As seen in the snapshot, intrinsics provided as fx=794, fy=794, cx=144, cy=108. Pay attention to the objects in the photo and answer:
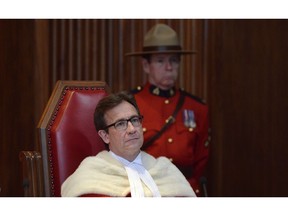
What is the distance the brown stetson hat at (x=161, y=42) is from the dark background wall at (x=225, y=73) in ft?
2.13

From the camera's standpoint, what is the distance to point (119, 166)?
8.87 ft

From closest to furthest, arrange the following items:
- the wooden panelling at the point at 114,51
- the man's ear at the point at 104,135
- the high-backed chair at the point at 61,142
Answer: the man's ear at the point at 104,135
the high-backed chair at the point at 61,142
the wooden panelling at the point at 114,51

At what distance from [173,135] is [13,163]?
3.33ft

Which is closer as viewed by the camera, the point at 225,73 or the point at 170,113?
the point at 170,113

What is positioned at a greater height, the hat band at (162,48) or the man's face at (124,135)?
the hat band at (162,48)

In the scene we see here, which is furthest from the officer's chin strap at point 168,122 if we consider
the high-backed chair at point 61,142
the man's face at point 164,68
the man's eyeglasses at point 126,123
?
the man's eyeglasses at point 126,123

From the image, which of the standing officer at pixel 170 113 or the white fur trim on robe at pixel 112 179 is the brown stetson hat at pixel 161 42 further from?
the white fur trim on robe at pixel 112 179

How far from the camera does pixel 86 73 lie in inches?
188

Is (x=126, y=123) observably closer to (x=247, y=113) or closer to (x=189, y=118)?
(x=189, y=118)

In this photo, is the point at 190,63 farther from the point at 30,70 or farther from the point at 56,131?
the point at 56,131

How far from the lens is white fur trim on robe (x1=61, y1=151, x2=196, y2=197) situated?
2629mm

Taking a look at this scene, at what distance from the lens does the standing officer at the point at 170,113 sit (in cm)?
391

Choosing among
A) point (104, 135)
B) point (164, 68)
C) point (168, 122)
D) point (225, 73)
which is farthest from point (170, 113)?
point (104, 135)

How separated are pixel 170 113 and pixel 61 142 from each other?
116cm
